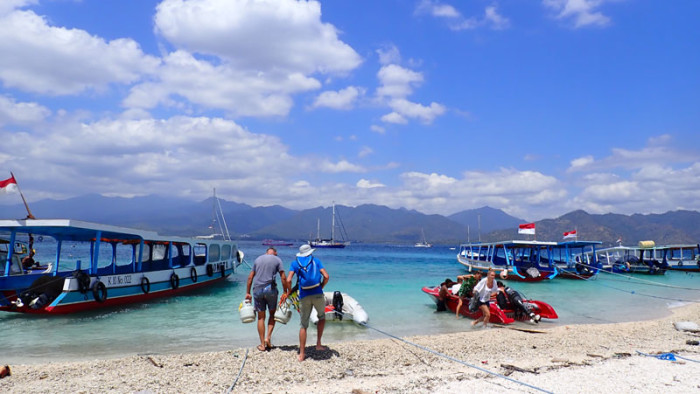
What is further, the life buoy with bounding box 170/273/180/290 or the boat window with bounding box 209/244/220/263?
the boat window with bounding box 209/244/220/263

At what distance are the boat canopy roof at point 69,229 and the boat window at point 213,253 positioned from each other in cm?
617

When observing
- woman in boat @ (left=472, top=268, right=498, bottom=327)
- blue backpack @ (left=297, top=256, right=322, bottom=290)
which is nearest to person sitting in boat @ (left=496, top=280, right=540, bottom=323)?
woman in boat @ (left=472, top=268, right=498, bottom=327)

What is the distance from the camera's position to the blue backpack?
8227 millimetres

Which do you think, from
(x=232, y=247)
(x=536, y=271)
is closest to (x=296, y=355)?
(x=232, y=247)

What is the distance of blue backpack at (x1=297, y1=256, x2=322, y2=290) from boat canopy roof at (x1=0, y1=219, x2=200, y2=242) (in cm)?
979

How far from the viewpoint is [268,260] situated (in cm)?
882

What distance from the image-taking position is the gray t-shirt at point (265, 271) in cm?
876

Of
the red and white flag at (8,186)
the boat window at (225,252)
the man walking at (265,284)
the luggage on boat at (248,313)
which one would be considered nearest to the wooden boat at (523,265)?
the boat window at (225,252)

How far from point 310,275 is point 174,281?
14.6m

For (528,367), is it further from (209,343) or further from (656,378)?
(209,343)

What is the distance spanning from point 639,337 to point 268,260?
972cm

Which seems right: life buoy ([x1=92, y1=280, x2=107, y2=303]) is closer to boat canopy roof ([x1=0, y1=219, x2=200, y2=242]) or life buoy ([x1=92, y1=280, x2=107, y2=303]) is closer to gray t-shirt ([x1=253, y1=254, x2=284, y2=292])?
boat canopy roof ([x1=0, y1=219, x2=200, y2=242])

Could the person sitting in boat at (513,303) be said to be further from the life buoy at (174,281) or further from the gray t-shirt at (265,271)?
the life buoy at (174,281)

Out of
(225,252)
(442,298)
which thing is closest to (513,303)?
(442,298)
